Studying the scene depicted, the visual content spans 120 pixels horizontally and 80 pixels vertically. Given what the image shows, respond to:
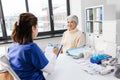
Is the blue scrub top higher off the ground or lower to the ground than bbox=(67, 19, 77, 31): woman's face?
lower

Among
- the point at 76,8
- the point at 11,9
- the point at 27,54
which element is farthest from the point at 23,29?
the point at 76,8

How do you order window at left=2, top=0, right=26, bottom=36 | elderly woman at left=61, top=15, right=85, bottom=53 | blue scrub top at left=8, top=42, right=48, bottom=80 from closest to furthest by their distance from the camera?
blue scrub top at left=8, top=42, right=48, bottom=80, elderly woman at left=61, top=15, right=85, bottom=53, window at left=2, top=0, right=26, bottom=36

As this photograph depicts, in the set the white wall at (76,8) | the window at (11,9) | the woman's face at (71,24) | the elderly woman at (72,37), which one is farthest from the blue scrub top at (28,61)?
the white wall at (76,8)

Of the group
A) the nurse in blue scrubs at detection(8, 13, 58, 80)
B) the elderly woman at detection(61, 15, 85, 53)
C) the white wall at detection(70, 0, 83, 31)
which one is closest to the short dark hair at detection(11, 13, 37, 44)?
the nurse in blue scrubs at detection(8, 13, 58, 80)

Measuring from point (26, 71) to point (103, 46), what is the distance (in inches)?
37.3

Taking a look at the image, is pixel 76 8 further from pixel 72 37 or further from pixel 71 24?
pixel 72 37

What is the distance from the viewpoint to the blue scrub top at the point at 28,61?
122 cm

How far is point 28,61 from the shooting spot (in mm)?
1228

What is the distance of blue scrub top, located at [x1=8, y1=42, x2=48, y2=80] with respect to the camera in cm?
122

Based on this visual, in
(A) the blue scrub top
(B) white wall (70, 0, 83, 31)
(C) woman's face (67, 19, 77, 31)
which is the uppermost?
(B) white wall (70, 0, 83, 31)

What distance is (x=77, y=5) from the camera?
3270mm

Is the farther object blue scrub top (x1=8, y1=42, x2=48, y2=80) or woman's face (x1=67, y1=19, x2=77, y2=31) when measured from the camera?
woman's face (x1=67, y1=19, x2=77, y2=31)

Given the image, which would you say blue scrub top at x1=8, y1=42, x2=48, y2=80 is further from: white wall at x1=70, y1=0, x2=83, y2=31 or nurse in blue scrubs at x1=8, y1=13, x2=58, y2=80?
white wall at x1=70, y1=0, x2=83, y2=31

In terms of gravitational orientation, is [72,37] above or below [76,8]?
below
